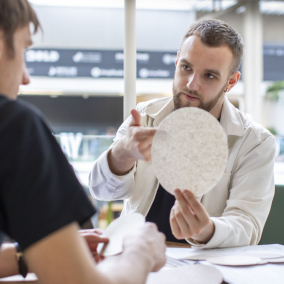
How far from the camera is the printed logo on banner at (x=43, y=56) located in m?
3.99

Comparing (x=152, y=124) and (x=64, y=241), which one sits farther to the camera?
→ (x=152, y=124)

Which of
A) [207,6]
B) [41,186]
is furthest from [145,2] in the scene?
[41,186]

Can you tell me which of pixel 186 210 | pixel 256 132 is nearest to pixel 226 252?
pixel 186 210

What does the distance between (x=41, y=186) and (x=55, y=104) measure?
14.5 ft

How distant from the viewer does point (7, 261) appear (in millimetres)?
947

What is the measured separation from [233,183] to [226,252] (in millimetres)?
448

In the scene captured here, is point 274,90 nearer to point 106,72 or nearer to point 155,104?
point 106,72

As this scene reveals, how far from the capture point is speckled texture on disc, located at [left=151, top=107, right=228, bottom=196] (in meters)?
1.02

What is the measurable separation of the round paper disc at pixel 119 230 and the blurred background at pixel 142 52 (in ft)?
8.39

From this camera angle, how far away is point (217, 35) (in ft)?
5.20

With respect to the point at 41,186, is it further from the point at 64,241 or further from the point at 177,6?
the point at 177,6

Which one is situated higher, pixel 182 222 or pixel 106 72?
pixel 106 72

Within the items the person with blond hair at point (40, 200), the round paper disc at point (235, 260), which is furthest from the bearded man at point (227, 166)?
the person with blond hair at point (40, 200)

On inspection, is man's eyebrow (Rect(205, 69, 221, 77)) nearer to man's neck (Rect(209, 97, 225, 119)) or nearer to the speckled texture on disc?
man's neck (Rect(209, 97, 225, 119))
